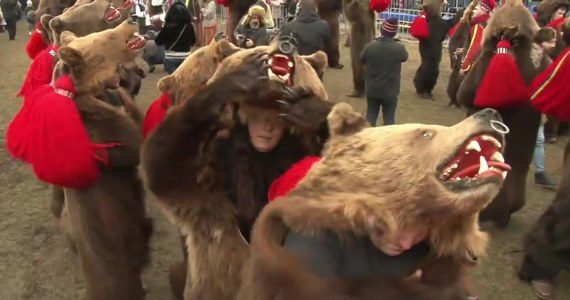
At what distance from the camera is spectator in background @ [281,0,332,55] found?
833 cm

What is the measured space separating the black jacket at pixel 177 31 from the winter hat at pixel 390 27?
297 centimetres

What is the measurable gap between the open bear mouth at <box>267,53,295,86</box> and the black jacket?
6014mm

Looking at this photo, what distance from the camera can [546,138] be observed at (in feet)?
24.3

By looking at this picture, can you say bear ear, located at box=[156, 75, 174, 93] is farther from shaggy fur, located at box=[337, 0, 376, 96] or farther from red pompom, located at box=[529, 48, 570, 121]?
shaggy fur, located at box=[337, 0, 376, 96]

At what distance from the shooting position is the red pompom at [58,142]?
9.89ft

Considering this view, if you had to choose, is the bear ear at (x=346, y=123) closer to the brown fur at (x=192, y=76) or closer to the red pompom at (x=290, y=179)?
the red pompom at (x=290, y=179)

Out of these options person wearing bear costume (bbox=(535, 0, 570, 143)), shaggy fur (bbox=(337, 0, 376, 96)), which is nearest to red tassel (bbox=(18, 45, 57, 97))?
shaggy fur (bbox=(337, 0, 376, 96))

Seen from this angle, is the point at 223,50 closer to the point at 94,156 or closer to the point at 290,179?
the point at 94,156

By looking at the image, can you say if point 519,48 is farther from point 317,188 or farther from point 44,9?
point 44,9

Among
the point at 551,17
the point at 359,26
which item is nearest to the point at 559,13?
the point at 551,17

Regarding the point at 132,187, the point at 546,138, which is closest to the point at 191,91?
the point at 132,187

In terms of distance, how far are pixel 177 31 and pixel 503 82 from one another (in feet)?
16.9

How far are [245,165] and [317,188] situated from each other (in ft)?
3.23

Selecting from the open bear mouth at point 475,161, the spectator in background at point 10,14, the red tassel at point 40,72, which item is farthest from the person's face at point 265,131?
the spectator in background at point 10,14
